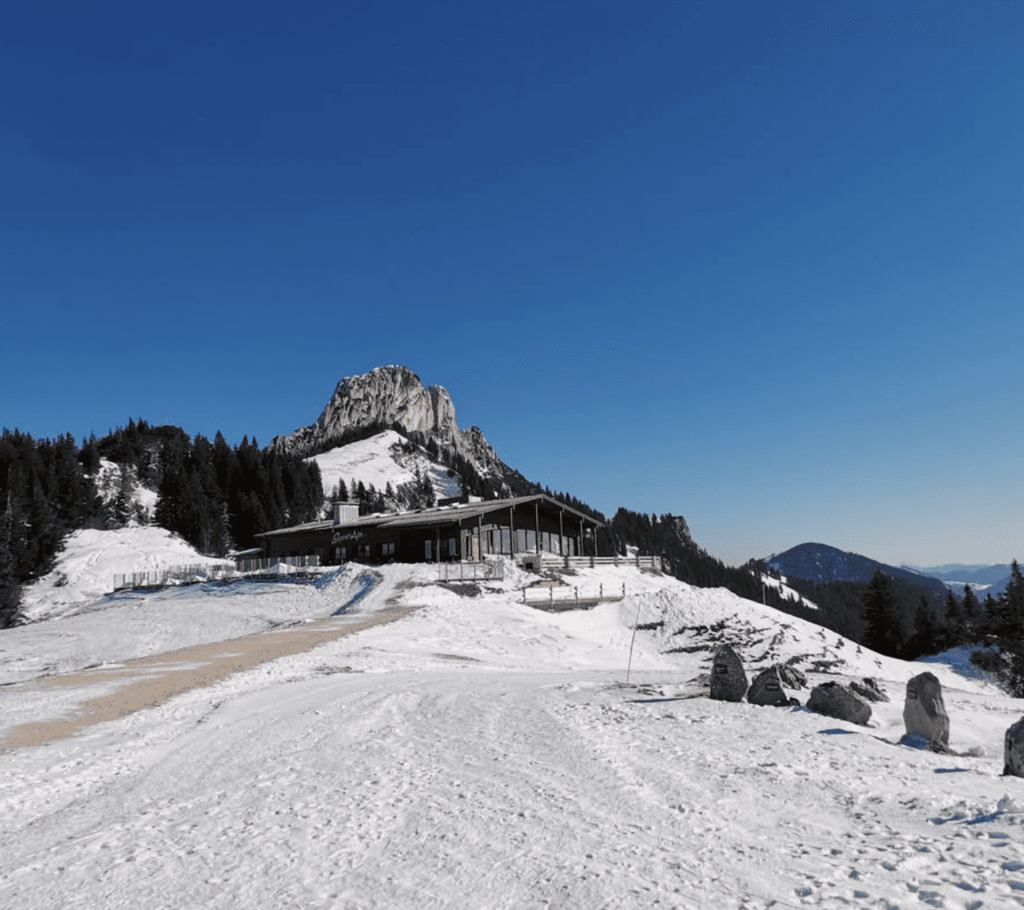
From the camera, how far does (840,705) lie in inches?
525

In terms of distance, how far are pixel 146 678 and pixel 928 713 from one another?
730 inches

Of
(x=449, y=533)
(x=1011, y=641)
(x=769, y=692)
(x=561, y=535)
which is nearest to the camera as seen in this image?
(x=769, y=692)

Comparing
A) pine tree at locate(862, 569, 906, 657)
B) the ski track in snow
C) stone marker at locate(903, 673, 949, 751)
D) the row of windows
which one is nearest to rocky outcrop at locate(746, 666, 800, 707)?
the ski track in snow

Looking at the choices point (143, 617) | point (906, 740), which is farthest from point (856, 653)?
point (143, 617)

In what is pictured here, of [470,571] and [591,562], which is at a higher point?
[591,562]

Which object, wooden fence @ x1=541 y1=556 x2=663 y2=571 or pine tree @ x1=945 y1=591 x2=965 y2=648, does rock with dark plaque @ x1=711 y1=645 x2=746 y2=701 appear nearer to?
wooden fence @ x1=541 y1=556 x2=663 y2=571

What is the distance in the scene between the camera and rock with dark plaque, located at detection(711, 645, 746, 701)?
582 inches

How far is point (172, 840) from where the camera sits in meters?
6.78

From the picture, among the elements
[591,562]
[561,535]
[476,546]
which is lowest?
[591,562]

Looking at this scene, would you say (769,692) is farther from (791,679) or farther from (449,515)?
(449,515)

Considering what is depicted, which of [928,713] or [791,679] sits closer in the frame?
[928,713]

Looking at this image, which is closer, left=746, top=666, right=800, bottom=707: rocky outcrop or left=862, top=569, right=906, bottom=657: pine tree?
left=746, top=666, right=800, bottom=707: rocky outcrop

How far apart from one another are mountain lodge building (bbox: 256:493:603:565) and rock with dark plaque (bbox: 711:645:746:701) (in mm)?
35318

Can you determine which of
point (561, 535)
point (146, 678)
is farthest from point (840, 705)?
point (561, 535)
